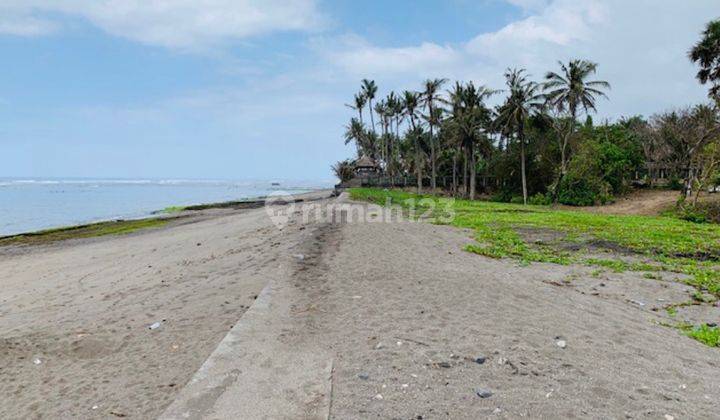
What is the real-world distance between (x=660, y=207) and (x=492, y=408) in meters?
33.2

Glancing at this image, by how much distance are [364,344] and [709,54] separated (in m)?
29.1

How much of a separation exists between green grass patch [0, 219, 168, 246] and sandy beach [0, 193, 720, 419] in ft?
44.5

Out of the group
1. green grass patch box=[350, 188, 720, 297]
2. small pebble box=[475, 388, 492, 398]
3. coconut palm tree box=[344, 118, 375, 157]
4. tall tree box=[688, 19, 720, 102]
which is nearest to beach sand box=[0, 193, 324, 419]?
small pebble box=[475, 388, 492, 398]

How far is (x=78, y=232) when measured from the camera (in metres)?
23.8

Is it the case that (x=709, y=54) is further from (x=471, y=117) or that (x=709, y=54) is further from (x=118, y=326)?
(x=118, y=326)

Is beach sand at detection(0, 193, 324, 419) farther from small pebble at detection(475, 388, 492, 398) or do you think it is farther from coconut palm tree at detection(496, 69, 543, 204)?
coconut palm tree at detection(496, 69, 543, 204)

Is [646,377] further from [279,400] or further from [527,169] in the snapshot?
[527,169]

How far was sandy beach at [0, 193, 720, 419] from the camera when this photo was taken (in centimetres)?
380

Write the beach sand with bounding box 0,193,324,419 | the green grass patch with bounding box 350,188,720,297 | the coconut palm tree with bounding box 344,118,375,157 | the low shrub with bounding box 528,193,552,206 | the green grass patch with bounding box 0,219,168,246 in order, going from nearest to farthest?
the beach sand with bounding box 0,193,324,419 → the green grass patch with bounding box 350,188,720,297 → the green grass patch with bounding box 0,219,168,246 → the low shrub with bounding box 528,193,552,206 → the coconut palm tree with bounding box 344,118,375,157

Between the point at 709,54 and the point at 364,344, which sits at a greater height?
the point at 709,54

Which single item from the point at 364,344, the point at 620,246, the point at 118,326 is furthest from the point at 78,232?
the point at 620,246

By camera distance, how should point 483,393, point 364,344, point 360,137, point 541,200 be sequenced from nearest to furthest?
point 483,393, point 364,344, point 541,200, point 360,137

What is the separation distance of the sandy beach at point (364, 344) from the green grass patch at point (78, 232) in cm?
1358

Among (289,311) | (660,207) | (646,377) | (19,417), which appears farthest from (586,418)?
(660,207)
